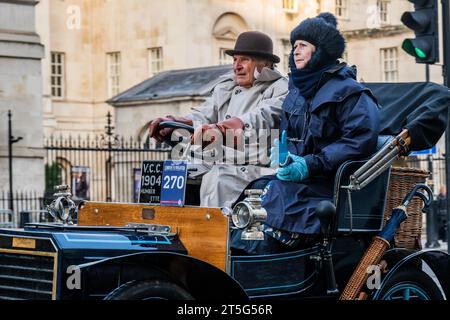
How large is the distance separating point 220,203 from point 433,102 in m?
1.69

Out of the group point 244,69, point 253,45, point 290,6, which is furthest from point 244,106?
point 290,6

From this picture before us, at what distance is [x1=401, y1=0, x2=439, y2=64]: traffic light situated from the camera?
12.1m

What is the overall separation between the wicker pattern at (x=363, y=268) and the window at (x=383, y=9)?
5312 cm

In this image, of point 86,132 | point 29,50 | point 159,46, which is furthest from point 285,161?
point 86,132

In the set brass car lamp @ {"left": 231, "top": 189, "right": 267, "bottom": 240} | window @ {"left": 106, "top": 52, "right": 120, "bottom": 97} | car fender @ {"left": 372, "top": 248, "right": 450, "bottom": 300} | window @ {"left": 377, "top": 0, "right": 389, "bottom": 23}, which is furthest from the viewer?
window @ {"left": 377, "top": 0, "right": 389, "bottom": 23}

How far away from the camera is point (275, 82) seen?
8664 millimetres

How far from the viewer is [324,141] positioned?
26.3 feet

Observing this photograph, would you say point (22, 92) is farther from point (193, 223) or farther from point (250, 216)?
point (250, 216)

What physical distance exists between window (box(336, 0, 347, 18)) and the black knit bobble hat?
50.9 metres

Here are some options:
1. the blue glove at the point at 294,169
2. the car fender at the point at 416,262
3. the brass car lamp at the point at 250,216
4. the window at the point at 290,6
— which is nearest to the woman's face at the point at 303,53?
the blue glove at the point at 294,169

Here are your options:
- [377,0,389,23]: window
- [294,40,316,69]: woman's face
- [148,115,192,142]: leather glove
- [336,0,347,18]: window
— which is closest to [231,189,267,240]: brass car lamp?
[294,40,316,69]: woman's face

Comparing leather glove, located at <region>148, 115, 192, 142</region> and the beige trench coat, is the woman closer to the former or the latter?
the beige trench coat
